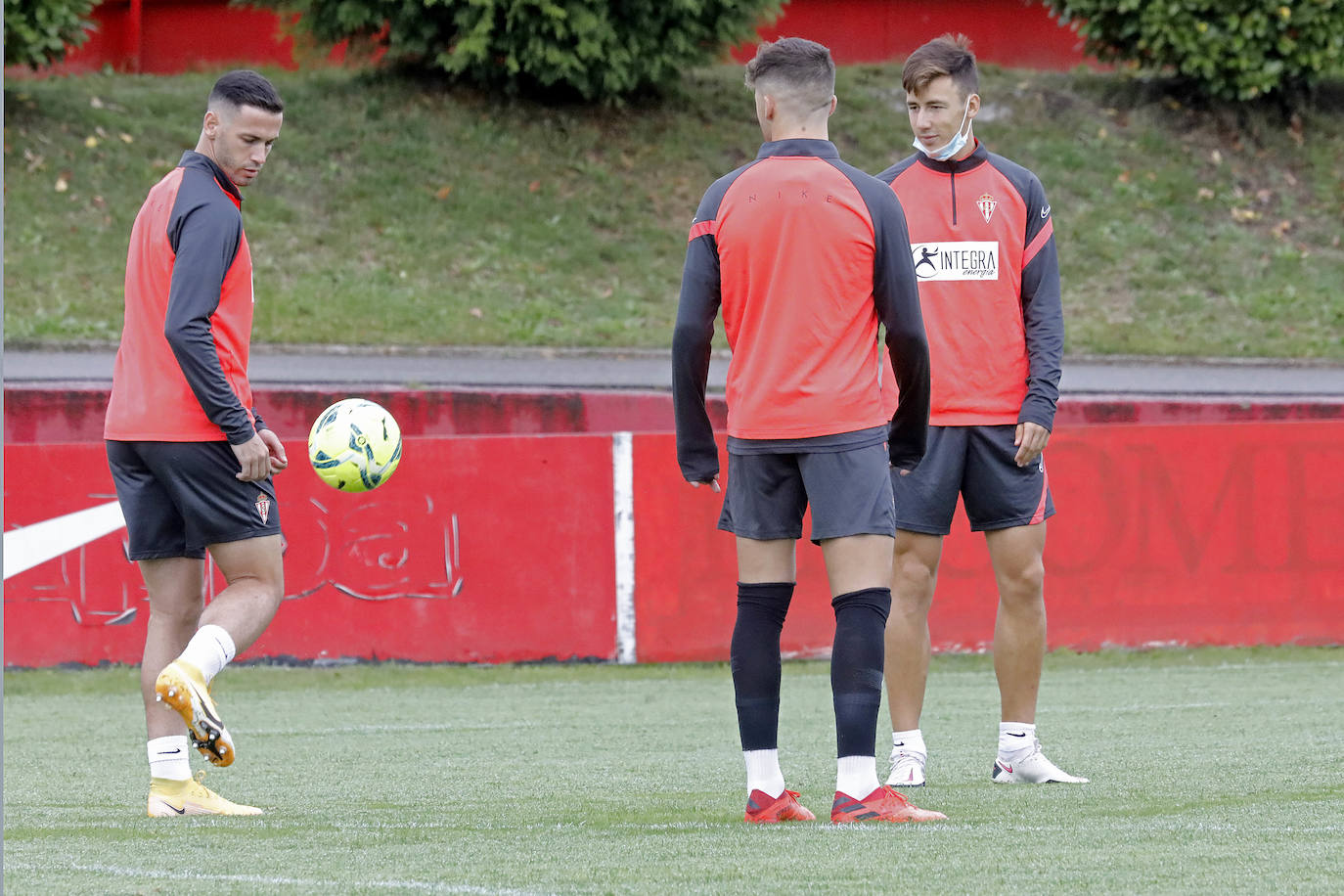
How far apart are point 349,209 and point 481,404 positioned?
822cm

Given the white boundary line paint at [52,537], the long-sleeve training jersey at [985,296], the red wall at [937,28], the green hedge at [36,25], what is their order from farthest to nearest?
the red wall at [937,28] < the green hedge at [36,25] < the white boundary line paint at [52,537] < the long-sleeve training jersey at [985,296]

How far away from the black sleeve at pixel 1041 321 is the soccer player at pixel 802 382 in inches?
42.7

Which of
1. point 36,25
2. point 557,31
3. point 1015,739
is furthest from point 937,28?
point 1015,739

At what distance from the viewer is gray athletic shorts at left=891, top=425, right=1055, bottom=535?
18.7 feet

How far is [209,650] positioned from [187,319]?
0.94 m

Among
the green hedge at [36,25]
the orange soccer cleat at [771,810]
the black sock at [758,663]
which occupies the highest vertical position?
the green hedge at [36,25]

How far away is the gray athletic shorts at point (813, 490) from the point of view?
180 inches

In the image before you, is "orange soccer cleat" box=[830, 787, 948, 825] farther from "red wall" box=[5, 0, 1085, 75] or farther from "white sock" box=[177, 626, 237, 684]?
"red wall" box=[5, 0, 1085, 75]

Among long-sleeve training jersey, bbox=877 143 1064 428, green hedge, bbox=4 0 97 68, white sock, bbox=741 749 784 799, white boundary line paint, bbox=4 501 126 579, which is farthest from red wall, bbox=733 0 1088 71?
white sock, bbox=741 749 784 799

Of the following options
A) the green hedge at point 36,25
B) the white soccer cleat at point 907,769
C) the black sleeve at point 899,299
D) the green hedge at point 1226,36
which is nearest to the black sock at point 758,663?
the black sleeve at point 899,299

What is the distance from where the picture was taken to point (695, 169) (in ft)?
74.0

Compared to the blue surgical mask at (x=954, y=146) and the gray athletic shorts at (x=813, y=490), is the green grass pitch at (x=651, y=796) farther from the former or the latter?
the blue surgical mask at (x=954, y=146)

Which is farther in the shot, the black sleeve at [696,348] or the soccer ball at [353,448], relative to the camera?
the soccer ball at [353,448]

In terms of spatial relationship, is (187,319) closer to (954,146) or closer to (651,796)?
(651,796)
